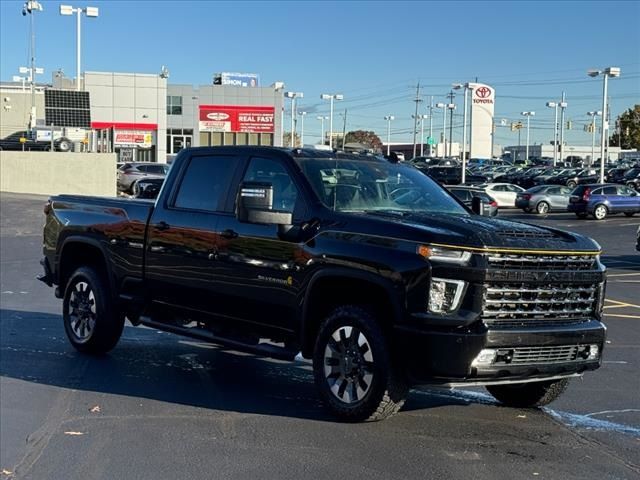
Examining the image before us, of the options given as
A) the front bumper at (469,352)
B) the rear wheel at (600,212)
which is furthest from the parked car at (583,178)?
the front bumper at (469,352)

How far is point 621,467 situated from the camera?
521 centimetres

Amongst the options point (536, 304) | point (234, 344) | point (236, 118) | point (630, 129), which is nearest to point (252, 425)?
point (234, 344)

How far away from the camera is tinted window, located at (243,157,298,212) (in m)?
6.61

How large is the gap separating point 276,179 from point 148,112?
6499 centimetres

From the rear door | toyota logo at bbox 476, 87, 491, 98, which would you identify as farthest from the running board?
toyota logo at bbox 476, 87, 491, 98

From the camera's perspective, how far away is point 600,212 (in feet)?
122

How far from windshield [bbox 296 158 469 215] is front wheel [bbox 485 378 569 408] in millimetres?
1503

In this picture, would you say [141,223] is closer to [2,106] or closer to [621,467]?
[621,467]

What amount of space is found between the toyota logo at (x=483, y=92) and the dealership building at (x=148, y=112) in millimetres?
19536

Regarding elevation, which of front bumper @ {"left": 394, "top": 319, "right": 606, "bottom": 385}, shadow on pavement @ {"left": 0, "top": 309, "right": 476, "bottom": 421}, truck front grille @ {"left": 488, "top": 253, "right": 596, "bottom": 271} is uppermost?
truck front grille @ {"left": 488, "top": 253, "right": 596, "bottom": 271}

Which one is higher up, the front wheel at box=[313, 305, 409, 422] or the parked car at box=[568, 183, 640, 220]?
the parked car at box=[568, 183, 640, 220]

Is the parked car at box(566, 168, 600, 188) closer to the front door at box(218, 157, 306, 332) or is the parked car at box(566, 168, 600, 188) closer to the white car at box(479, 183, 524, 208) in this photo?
the white car at box(479, 183, 524, 208)

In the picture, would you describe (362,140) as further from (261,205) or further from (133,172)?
(133,172)

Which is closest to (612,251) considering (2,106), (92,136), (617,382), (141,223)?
(617,382)
